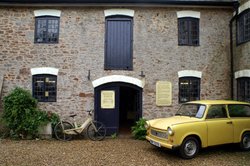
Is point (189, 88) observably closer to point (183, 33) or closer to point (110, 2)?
point (183, 33)

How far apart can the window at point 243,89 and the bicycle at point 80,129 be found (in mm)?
6512

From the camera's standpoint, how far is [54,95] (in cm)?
1225

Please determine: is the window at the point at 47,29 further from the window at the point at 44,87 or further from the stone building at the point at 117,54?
the window at the point at 44,87

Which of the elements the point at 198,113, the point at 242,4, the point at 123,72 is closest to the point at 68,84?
the point at 123,72

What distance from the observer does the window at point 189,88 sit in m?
12.6

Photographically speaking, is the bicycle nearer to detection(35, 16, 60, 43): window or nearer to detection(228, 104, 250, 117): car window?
detection(35, 16, 60, 43): window

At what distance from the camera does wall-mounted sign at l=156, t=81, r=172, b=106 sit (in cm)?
1235

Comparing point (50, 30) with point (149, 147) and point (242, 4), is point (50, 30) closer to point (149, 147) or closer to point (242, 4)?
point (149, 147)

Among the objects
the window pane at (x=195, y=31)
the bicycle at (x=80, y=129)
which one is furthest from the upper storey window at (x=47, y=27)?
the window pane at (x=195, y=31)

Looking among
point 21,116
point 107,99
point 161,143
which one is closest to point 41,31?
point 21,116

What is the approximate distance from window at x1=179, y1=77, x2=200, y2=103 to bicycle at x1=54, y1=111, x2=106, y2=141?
4.16 metres

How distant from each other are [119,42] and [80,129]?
4483 mm

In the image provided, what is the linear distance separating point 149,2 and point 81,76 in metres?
4.72

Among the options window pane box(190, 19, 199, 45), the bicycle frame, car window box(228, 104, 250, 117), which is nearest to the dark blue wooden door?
the bicycle frame
